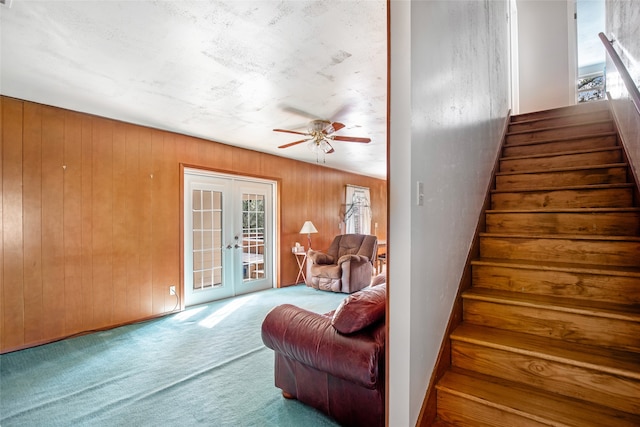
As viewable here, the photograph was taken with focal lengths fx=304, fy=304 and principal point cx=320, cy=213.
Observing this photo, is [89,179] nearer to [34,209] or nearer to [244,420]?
[34,209]

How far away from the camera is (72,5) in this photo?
1719 mm

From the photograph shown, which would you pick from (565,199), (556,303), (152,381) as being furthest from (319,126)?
(152,381)

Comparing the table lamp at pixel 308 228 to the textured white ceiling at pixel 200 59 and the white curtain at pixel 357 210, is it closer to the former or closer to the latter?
the white curtain at pixel 357 210

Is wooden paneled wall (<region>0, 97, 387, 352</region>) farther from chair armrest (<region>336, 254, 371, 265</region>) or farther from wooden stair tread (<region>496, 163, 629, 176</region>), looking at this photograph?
wooden stair tread (<region>496, 163, 629, 176</region>)

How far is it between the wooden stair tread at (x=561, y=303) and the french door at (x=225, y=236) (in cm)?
378

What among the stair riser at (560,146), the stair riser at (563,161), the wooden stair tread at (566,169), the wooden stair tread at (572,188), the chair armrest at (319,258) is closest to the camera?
the wooden stair tread at (572,188)

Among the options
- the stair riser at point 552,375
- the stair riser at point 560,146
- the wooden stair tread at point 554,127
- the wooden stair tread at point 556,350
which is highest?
the wooden stair tread at point 554,127

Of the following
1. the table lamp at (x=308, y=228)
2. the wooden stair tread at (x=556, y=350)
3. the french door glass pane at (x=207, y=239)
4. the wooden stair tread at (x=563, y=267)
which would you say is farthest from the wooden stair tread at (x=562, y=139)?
the french door glass pane at (x=207, y=239)

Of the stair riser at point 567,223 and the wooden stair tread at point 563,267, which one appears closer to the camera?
the wooden stair tread at point 563,267

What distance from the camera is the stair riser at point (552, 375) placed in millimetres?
1318

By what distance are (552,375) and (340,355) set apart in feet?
3.39

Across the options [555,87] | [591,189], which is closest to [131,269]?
[591,189]

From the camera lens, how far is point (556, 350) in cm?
151

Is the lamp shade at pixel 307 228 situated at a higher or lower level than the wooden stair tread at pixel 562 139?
lower
